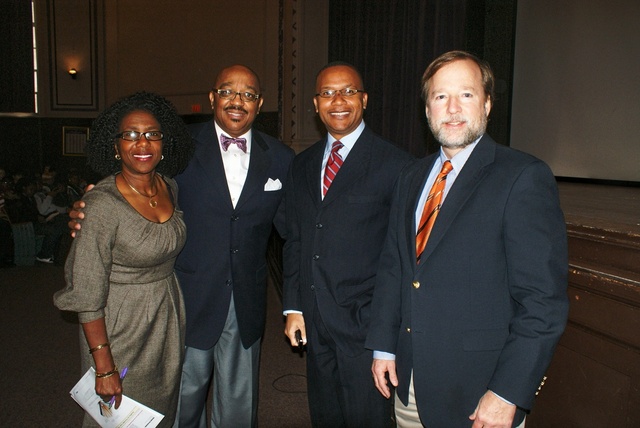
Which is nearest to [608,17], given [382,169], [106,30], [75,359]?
[382,169]

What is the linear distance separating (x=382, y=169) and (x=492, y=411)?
1.02 meters

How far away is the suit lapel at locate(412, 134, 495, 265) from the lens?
147 cm

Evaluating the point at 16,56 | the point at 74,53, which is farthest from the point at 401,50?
the point at 16,56

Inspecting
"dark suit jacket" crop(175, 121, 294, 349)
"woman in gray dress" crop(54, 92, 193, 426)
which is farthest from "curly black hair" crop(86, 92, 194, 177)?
"dark suit jacket" crop(175, 121, 294, 349)

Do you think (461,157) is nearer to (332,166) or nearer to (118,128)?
(332,166)

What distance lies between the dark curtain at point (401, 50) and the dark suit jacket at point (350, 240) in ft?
7.49

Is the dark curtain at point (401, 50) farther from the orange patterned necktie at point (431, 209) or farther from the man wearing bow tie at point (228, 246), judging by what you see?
the orange patterned necktie at point (431, 209)

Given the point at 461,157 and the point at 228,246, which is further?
the point at 228,246

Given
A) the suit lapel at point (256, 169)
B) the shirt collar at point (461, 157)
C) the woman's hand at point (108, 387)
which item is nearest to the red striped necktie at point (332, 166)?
the suit lapel at point (256, 169)

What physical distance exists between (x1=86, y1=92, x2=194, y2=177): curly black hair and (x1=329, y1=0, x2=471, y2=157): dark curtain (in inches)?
98.5

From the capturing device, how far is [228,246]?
2.21 metres

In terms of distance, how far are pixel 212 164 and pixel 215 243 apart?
1.09ft

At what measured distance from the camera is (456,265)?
1.46 meters

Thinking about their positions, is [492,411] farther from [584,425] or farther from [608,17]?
[608,17]
